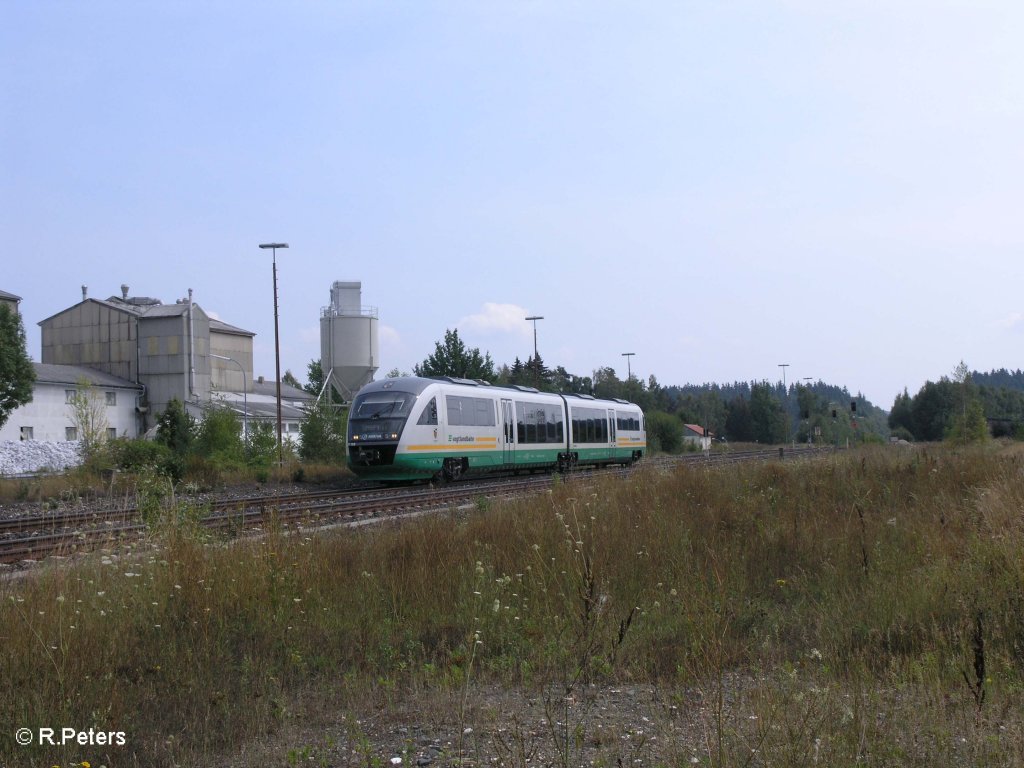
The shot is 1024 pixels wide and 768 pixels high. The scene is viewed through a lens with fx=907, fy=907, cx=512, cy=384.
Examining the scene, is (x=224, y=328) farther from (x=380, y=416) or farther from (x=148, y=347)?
(x=380, y=416)

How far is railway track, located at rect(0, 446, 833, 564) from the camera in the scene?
356 inches

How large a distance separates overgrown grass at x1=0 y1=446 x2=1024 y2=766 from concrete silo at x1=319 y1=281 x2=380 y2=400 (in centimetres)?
4639

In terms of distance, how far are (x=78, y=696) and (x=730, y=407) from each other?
13264 cm

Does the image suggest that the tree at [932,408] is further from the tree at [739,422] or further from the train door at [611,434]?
the train door at [611,434]

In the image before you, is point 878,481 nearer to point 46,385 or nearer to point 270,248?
point 270,248

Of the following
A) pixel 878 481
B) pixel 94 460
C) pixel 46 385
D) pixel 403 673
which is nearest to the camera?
pixel 403 673

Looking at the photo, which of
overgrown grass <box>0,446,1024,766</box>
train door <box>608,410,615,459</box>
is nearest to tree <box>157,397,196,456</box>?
train door <box>608,410,615,459</box>

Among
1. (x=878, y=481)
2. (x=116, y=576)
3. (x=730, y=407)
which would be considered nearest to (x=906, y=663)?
(x=116, y=576)

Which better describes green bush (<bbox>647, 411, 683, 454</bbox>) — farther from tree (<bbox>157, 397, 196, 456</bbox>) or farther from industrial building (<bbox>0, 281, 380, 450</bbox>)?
tree (<bbox>157, 397, 196, 456</bbox>)

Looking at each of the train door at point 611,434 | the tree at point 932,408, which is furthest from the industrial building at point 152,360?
the tree at point 932,408

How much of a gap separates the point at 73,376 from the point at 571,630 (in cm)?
6173

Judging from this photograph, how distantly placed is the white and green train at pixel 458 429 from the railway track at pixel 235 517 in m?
1.26

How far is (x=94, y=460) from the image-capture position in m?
28.8

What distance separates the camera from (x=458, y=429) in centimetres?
2634
